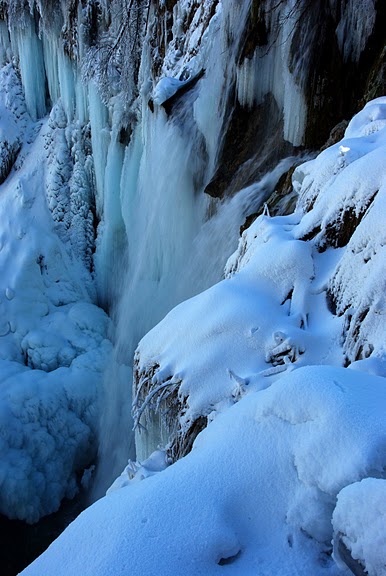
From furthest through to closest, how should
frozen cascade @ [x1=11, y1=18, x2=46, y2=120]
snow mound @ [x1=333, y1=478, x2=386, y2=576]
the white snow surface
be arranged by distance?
frozen cascade @ [x1=11, y1=18, x2=46, y2=120] < the white snow surface < snow mound @ [x1=333, y1=478, x2=386, y2=576]

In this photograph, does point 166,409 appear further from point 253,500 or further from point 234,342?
point 253,500

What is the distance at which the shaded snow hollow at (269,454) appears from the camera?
1.09 meters

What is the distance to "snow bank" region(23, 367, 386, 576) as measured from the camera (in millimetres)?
1099

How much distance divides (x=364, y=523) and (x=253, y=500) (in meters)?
0.31

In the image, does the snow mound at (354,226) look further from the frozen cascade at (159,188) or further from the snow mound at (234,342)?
the frozen cascade at (159,188)

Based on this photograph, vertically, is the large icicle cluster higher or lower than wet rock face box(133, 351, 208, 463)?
higher

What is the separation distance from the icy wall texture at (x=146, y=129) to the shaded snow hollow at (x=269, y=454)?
8.50ft

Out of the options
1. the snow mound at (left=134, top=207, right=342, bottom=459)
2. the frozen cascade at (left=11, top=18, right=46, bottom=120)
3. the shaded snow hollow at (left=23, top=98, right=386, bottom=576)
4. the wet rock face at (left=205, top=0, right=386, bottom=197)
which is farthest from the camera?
the frozen cascade at (left=11, top=18, right=46, bottom=120)

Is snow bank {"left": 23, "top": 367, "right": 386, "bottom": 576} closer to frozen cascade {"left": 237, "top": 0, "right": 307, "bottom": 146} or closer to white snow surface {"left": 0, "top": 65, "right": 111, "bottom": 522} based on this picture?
frozen cascade {"left": 237, "top": 0, "right": 307, "bottom": 146}

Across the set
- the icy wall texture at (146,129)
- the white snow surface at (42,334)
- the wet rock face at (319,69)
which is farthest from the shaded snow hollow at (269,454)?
the white snow surface at (42,334)

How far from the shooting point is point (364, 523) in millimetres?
982

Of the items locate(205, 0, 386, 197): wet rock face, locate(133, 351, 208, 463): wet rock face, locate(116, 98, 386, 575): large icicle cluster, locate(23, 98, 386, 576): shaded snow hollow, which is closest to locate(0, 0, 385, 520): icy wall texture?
locate(205, 0, 386, 197): wet rock face

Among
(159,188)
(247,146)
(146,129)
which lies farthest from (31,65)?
(247,146)

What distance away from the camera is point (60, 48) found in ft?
31.6
